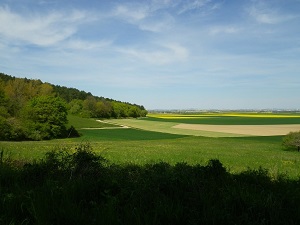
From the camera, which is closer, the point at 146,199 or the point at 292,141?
the point at 146,199

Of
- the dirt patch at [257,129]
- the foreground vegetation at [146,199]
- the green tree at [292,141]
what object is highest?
the foreground vegetation at [146,199]

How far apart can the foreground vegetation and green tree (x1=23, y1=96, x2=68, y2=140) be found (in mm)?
56270

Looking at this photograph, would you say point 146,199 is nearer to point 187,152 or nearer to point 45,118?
point 187,152

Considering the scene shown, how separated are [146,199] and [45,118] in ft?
200

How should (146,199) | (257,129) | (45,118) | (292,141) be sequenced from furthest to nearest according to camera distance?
1. (257,129)
2. (45,118)
3. (292,141)
4. (146,199)

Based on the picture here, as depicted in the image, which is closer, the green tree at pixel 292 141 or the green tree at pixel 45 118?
the green tree at pixel 292 141

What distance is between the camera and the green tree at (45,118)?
58.3 meters

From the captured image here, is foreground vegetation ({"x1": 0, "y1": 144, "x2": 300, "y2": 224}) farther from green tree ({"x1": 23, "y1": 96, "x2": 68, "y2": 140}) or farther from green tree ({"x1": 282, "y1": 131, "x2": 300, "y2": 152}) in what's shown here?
green tree ({"x1": 23, "y1": 96, "x2": 68, "y2": 140})

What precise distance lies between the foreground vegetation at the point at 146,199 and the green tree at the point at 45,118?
185 ft

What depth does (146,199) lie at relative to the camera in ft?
14.9

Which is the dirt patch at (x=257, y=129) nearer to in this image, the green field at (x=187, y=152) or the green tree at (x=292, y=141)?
the green field at (x=187, y=152)

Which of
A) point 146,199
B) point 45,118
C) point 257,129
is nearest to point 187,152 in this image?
point 146,199

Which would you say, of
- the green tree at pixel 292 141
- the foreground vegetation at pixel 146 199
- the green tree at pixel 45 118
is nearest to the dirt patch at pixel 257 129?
the green tree at pixel 292 141

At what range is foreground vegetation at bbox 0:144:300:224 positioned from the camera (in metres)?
3.83
